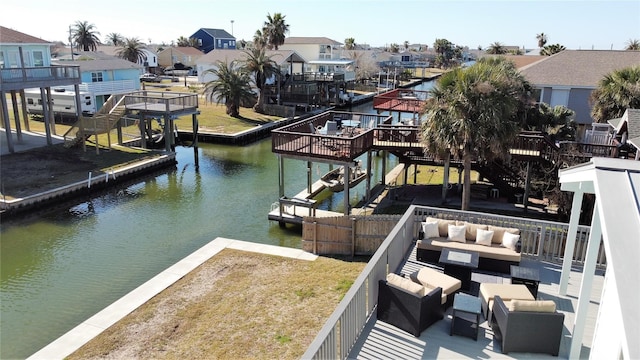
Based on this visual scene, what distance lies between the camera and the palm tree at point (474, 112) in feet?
48.2

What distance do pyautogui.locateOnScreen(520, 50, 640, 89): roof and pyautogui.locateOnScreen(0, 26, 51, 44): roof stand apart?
1162 inches

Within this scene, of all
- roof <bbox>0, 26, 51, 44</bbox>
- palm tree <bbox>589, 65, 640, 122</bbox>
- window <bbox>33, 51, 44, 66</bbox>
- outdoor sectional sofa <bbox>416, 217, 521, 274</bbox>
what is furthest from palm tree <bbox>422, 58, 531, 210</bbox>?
window <bbox>33, 51, 44, 66</bbox>

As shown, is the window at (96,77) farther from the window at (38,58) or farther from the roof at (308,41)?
the roof at (308,41)

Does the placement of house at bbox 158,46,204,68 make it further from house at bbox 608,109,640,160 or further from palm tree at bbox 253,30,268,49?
house at bbox 608,109,640,160

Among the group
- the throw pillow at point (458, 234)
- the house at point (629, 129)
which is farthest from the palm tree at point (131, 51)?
the throw pillow at point (458, 234)

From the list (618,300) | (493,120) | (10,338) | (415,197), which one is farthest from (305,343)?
(415,197)

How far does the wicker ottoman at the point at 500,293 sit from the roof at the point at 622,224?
2385mm

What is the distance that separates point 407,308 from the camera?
7523 millimetres

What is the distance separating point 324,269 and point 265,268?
164cm

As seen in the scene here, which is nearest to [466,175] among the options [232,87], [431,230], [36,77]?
[431,230]

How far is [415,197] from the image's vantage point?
19.9 m

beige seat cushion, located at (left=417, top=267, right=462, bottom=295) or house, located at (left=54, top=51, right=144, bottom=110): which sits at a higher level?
house, located at (left=54, top=51, right=144, bottom=110)

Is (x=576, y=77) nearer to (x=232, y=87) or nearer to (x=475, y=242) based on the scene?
(x=475, y=242)

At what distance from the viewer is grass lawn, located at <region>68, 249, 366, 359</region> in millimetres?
9500
